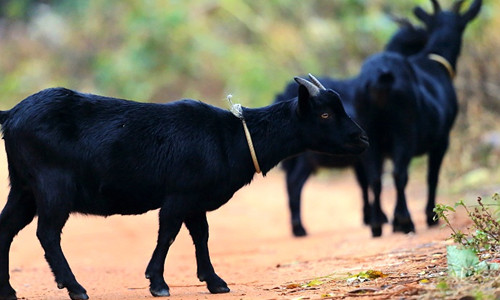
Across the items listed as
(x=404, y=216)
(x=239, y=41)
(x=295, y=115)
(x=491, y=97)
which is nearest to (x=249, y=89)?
(x=239, y=41)

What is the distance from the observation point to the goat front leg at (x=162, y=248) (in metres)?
6.47

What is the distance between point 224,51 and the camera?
27172 mm

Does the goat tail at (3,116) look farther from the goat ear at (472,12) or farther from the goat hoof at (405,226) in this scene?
the goat ear at (472,12)

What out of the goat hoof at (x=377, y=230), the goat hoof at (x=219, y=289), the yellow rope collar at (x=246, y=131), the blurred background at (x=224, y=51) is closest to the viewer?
the goat hoof at (x=219, y=289)

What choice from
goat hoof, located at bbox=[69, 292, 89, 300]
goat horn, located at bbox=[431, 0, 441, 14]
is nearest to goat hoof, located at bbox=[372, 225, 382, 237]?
goat horn, located at bbox=[431, 0, 441, 14]

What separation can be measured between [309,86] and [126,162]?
4.75ft

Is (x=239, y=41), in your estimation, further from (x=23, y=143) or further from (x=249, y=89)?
(x=23, y=143)

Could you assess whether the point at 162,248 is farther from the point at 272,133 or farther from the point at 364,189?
the point at 364,189

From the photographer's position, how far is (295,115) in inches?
275

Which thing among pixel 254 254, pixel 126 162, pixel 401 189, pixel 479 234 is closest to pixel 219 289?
pixel 126 162

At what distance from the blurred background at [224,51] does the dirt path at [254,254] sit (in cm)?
171

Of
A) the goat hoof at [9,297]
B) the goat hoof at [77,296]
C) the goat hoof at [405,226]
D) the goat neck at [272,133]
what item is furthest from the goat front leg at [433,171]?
the goat hoof at [9,297]

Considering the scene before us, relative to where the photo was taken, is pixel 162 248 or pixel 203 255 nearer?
pixel 162 248

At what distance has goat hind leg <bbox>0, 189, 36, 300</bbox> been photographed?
21.3ft
